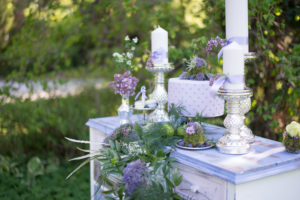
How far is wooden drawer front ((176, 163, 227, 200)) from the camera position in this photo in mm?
1341

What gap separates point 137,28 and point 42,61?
5.67 feet

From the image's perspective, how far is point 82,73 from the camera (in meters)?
5.17

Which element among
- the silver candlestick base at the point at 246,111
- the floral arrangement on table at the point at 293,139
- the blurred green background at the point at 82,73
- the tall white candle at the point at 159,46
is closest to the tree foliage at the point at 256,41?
the blurred green background at the point at 82,73

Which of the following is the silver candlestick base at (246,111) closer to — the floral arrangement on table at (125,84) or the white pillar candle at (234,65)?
the white pillar candle at (234,65)

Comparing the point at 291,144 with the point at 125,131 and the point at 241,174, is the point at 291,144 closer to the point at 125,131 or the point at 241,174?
the point at 241,174

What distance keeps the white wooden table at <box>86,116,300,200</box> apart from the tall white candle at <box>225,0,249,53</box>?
512mm

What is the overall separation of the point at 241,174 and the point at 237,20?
725 millimetres

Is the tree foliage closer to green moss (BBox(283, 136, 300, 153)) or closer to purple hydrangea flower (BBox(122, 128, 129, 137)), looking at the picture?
green moss (BBox(283, 136, 300, 153))

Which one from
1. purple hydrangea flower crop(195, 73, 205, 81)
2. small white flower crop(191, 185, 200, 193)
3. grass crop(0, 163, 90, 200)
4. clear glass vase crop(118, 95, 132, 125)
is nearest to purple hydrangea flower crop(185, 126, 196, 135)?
small white flower crop(191, 185, 200, 193)

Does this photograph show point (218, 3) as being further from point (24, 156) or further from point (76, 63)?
point (76, 63)

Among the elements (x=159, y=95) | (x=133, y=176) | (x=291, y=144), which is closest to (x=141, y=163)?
(x=133, y=176)

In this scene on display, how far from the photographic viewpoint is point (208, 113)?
174 centimetres

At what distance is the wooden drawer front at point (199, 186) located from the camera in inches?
52.8

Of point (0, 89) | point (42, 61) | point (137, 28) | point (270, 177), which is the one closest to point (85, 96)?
point (137, 28)
